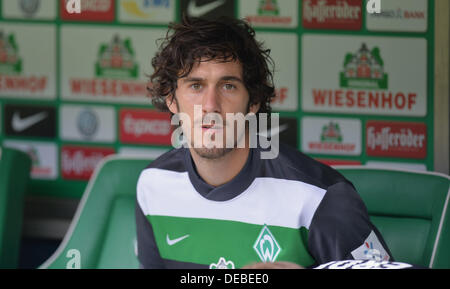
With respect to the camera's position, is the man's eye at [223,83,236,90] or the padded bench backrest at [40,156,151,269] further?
the padded bench backrest at [40,156,151,269]

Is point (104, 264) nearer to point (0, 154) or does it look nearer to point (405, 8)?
point (0, 154)

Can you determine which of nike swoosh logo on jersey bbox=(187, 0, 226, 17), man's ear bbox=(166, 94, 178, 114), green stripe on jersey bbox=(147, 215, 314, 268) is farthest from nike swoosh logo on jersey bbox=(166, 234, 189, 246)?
nike swoosh logo on jersey bbox=(187, 0, 226, 17)

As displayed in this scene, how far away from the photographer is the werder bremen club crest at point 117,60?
2.34 metres

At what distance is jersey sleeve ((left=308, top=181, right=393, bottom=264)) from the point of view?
1.12 metres

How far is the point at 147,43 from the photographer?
232 centimetres

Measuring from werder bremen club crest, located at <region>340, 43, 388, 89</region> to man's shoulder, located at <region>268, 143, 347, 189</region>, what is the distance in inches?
32.1

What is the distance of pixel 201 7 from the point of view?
2.24 meters

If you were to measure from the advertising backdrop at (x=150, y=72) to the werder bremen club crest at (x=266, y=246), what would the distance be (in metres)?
0.65

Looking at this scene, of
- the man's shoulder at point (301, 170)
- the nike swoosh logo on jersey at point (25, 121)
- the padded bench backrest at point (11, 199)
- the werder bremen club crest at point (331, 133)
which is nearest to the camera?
the man's shoulder at point (301, 170)

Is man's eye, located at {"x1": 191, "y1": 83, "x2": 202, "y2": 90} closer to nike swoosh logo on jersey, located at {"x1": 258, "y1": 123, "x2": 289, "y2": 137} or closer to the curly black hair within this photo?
the curly black hair

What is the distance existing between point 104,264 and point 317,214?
696 millimetres

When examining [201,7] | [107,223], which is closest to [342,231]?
[107,223]

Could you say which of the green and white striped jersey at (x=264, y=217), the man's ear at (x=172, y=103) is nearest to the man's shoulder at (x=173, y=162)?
the green and white striped jersey at (x=264, y=217)

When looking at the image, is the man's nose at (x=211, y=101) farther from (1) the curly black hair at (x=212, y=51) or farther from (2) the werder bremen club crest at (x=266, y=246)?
(2) the werder bremen club crest at (x=266, y=246)
